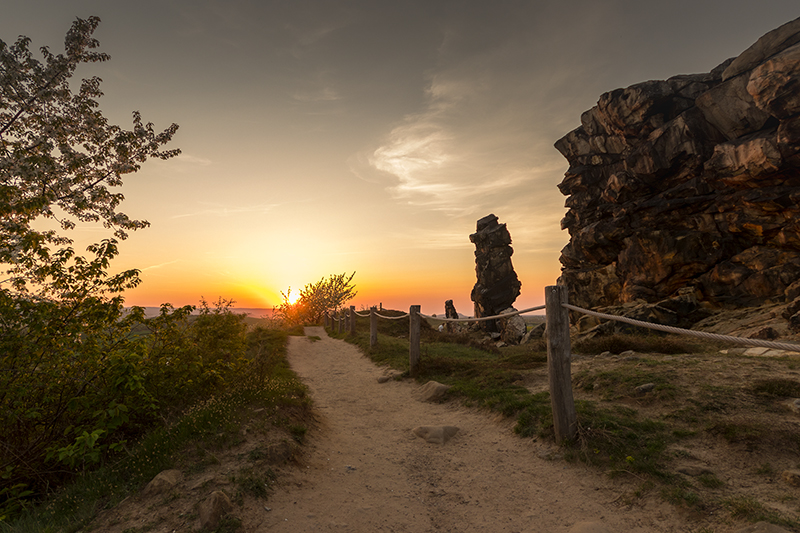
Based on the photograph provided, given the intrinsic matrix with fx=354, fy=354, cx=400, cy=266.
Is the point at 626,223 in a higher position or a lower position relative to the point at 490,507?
higher

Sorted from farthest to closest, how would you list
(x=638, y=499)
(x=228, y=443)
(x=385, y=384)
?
(x=385, y=384) → (x=228, y=443) → (x=638, y=499)

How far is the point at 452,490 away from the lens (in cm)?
467

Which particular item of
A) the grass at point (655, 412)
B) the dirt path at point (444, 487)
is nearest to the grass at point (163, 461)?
the dirt path at point (444, 487)

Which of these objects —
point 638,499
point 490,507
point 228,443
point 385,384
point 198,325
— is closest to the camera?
point 638,499

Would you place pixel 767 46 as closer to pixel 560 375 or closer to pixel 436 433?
pixel 560 375

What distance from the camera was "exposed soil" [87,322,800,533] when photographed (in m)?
3.68

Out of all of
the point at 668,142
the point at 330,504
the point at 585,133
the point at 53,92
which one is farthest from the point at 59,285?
the point at 585,133

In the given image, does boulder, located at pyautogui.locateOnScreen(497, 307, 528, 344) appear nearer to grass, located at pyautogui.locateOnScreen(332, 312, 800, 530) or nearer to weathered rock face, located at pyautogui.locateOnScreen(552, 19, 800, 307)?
weathered rock face, located at pyautogui.locateOnScreen(552, 19, 800, 307)

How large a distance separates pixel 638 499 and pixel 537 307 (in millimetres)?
2836

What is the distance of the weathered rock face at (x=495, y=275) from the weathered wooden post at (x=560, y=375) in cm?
3850

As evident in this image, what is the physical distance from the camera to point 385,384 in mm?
10789

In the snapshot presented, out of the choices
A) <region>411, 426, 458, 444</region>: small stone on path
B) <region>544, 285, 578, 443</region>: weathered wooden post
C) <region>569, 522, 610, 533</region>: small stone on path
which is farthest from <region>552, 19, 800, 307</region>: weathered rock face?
<region>569, 522, 610, 533</region>: small stone on path

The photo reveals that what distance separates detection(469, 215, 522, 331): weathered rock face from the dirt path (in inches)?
1470

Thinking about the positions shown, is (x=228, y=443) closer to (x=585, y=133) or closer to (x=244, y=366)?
(x=244, y=366)
